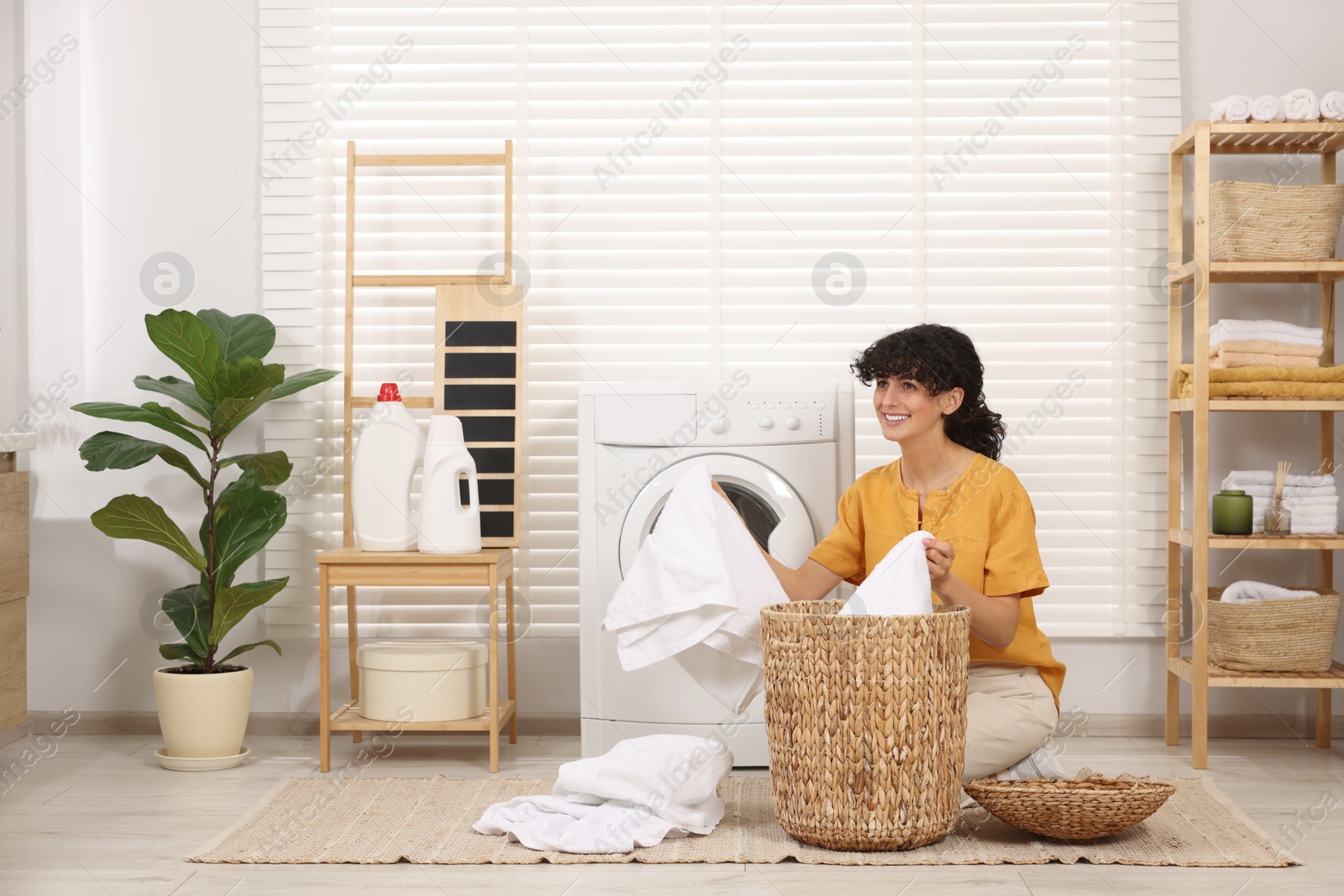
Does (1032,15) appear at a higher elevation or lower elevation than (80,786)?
higher

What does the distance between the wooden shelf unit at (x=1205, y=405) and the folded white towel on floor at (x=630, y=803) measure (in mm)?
1295

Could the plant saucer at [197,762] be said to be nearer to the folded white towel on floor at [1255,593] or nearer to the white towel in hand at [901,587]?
the white towel in hand at [901,587]

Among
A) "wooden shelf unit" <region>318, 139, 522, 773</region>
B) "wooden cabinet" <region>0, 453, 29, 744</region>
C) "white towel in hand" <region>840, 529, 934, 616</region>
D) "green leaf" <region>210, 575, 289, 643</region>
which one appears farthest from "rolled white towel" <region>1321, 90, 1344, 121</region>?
"wooden cabinet" <region>0, 453, 29, 744</region>

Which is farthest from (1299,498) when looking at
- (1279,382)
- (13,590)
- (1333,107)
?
(13,590)

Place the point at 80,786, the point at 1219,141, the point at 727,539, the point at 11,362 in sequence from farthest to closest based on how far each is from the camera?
the point at 11,362
the point at 1219,141
the point at 80,786
the point at 727,539

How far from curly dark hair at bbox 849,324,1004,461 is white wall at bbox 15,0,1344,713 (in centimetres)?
108

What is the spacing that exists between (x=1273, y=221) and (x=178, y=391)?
8.90 feet

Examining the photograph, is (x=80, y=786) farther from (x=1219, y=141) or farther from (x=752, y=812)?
(x=1219, y=141)

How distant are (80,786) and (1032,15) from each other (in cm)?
306

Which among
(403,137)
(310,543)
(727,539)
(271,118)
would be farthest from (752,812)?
(271,118)

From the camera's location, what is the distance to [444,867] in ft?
6.46

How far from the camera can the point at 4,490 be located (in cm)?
255

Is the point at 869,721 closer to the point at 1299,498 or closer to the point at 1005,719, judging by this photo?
the point at 1005,719

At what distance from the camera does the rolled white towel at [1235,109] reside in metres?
2.71
